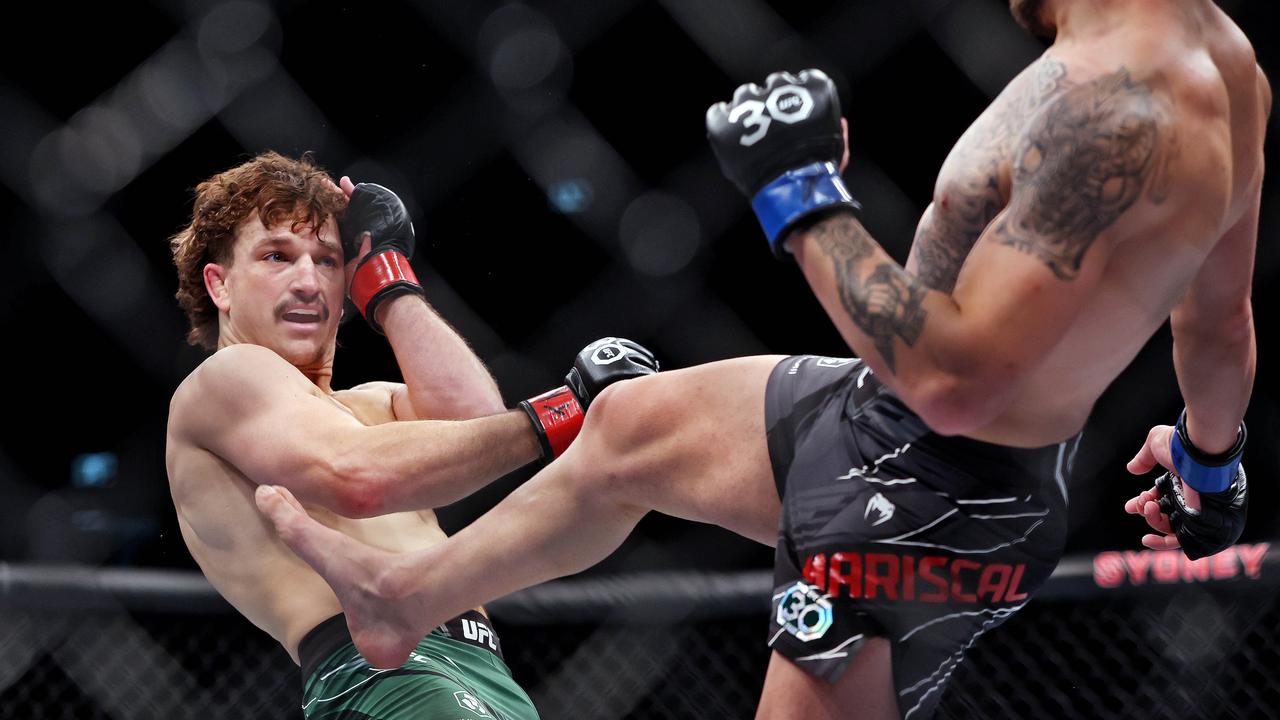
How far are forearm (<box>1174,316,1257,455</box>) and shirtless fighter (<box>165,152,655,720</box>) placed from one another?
2.43 feet

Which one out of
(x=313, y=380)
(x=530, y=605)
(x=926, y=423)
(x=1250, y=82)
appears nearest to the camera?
(x=926, y=423)

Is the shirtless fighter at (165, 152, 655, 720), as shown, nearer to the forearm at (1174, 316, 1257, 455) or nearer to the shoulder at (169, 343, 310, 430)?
the shoulder at (169, 343, 310, 430)

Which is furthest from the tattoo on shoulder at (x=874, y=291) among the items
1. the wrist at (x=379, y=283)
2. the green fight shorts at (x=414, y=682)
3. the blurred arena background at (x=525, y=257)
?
the blurred arena background at (x=525, y=257)

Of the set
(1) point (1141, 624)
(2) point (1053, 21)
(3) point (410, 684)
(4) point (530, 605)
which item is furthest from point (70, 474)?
(2) point (1053, 21)

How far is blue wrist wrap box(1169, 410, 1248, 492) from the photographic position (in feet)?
5.43

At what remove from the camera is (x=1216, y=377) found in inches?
63.6

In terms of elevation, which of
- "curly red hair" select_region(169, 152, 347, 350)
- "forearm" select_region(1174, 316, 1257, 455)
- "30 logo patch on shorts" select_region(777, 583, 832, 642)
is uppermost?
"curly red hair" select_region(169, 152, 347, 350)

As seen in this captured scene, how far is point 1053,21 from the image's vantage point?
135 cm

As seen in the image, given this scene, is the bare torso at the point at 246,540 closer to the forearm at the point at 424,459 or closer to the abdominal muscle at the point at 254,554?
the abdominal muscle at the point at 254,554

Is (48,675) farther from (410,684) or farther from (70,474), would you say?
(410,684)

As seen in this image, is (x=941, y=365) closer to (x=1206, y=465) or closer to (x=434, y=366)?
(x=1206, y=465)

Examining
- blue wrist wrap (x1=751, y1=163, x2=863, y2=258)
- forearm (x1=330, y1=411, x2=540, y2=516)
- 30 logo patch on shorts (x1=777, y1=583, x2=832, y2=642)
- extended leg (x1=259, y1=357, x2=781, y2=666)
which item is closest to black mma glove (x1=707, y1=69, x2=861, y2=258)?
blue wrist wrap (x1=751, y1=163, x2=863, y2=258)

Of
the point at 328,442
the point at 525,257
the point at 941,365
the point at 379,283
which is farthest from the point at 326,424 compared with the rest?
the point at 525,257

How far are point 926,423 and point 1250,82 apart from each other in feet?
1.74
